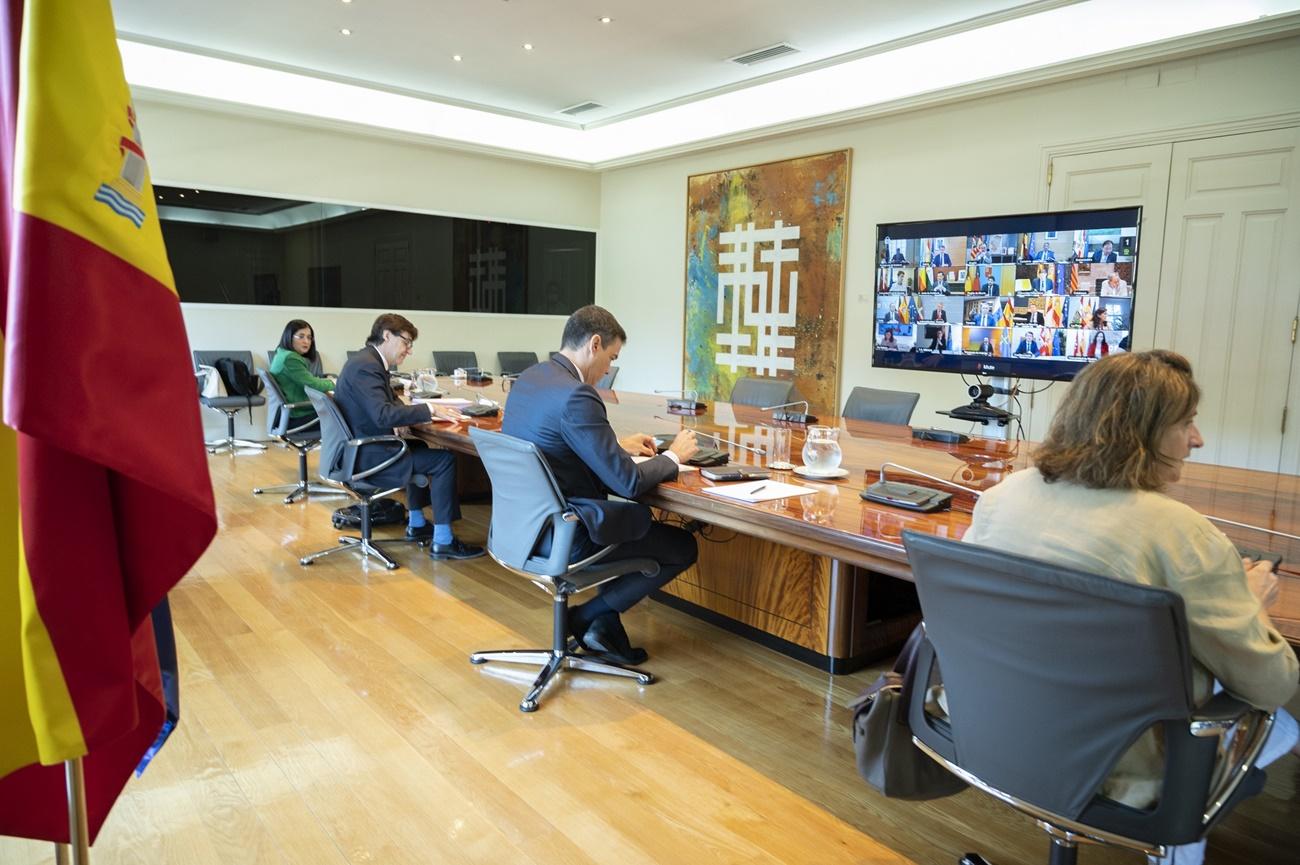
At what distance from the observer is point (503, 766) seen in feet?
7.59

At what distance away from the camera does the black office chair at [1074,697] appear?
4.00 ft

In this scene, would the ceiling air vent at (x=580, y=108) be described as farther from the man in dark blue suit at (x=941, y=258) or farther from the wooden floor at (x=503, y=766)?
the wooden floor at (x=503, y=766)

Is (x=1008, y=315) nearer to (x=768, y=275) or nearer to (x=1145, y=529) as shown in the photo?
(x=768, y=275)

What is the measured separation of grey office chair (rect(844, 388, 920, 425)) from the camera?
4.30m

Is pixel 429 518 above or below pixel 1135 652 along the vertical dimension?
below

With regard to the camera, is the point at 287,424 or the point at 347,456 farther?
the point at 287,424

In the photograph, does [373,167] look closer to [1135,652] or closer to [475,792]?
[475,792]

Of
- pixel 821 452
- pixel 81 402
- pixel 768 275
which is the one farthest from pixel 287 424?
pixel 81 402

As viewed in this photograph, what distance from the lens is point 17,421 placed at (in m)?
0.74

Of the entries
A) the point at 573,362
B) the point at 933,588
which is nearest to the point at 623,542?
the point at 573,362

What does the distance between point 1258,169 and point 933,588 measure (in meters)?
5.11

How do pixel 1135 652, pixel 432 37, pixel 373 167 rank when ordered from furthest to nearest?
pixel 373 167 → pixel 432 37 → pixel 1135 652

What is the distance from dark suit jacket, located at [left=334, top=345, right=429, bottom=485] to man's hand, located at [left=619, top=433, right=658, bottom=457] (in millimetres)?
1427

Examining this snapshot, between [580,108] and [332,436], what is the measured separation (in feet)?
18.1
